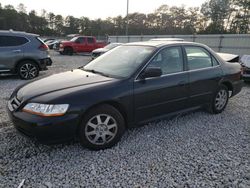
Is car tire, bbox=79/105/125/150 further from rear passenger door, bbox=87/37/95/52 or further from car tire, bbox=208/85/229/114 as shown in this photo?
rear passenger door, bbox=87/37/95/52

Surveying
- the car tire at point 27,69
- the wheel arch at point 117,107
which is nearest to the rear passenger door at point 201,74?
the wheel arch at point 117,107

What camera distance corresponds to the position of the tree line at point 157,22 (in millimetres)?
42125

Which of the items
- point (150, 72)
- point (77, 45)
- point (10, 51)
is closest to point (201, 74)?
point (150, 72)

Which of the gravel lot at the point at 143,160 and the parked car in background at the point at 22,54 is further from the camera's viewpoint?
the parked car in background at the point at 22,54

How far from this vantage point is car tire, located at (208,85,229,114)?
4488 millimetres

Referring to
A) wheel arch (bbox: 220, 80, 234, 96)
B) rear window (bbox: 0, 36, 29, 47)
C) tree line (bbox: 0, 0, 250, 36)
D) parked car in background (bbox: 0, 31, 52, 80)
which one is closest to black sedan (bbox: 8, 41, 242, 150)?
wheel arch (bbox: 220, 80, 234, 96)

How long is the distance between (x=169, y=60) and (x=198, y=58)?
0.82 meters

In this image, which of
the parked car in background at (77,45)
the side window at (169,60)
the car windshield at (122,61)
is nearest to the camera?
the car windshield at (122,61)

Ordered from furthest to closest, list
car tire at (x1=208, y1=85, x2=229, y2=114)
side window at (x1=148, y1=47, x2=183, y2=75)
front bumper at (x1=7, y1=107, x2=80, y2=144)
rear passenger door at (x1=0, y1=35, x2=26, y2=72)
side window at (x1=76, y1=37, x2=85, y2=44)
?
side window at (x1=76, y1=37, x2=85, y2=44)
rear passenger door at (x1=0, y1=35, x2=26, y2=72)
car tire at (x1=208, y1=85, x2=229, y2=114)
side window at (x1=148, y1=47, x2=183, y2=75)
front bumper at (x1=7, y1=107, x2=80, y2=144)

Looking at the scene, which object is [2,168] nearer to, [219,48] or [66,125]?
[66,125]

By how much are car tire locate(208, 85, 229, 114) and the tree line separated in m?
36.6

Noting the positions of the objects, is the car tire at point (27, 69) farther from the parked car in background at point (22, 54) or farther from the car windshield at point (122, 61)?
the car windshield at point (122, 61)

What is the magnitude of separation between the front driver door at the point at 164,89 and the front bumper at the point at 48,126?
1028 millimetres

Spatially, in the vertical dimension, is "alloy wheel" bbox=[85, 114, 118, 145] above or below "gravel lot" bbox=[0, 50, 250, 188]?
above
